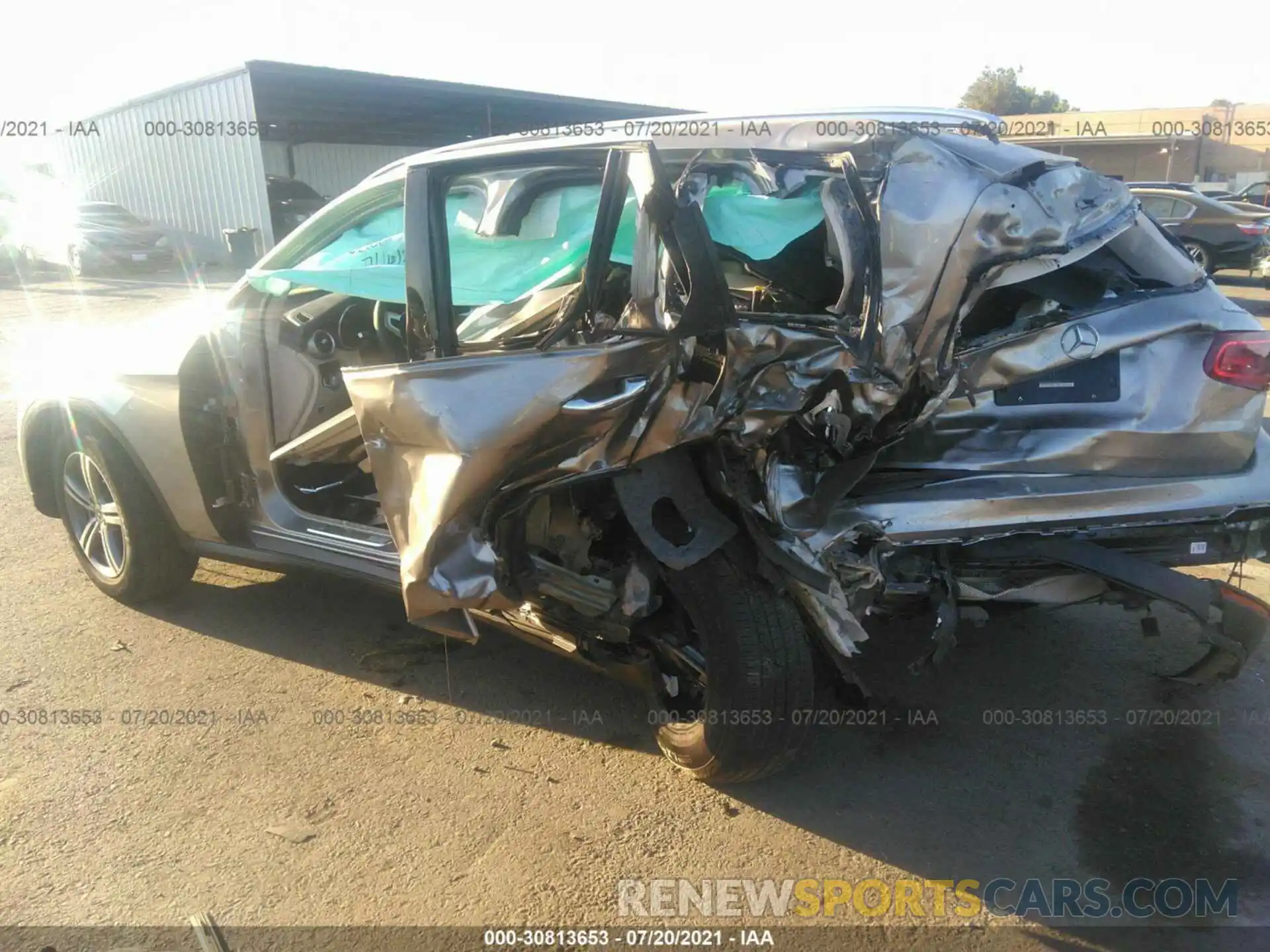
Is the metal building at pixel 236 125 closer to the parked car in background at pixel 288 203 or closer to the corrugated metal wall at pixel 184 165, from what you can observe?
the corrugated metal wall at pixel 184 165

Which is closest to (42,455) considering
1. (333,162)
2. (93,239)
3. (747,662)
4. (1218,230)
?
(747,662)

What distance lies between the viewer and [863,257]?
8.00 ft

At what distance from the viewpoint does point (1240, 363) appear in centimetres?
271

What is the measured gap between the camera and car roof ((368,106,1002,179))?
2605mm

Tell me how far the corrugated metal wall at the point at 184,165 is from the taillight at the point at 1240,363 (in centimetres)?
1803

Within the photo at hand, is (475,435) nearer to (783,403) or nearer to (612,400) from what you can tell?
(612,400)

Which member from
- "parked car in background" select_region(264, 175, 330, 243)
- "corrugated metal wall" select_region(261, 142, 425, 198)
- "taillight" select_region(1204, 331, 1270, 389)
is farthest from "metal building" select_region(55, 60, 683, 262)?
"taillight" select_region(1204, 331, 1270, 389)

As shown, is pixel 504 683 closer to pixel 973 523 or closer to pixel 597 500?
pixel 597 500

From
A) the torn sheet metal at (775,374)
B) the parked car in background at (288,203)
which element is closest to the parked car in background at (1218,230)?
the torn sheet metal at (775,374)

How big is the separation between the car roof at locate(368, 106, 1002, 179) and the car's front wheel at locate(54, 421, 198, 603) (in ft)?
6.52

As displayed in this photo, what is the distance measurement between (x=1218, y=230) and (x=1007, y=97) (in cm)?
4855

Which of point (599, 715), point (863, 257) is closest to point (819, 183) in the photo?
point (863, 257)

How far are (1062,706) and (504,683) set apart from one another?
81.1 inches

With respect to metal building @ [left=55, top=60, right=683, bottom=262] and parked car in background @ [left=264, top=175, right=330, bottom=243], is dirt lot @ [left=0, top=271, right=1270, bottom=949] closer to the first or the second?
metal building @ [left=55, top=60, right=683, bottom=262]
